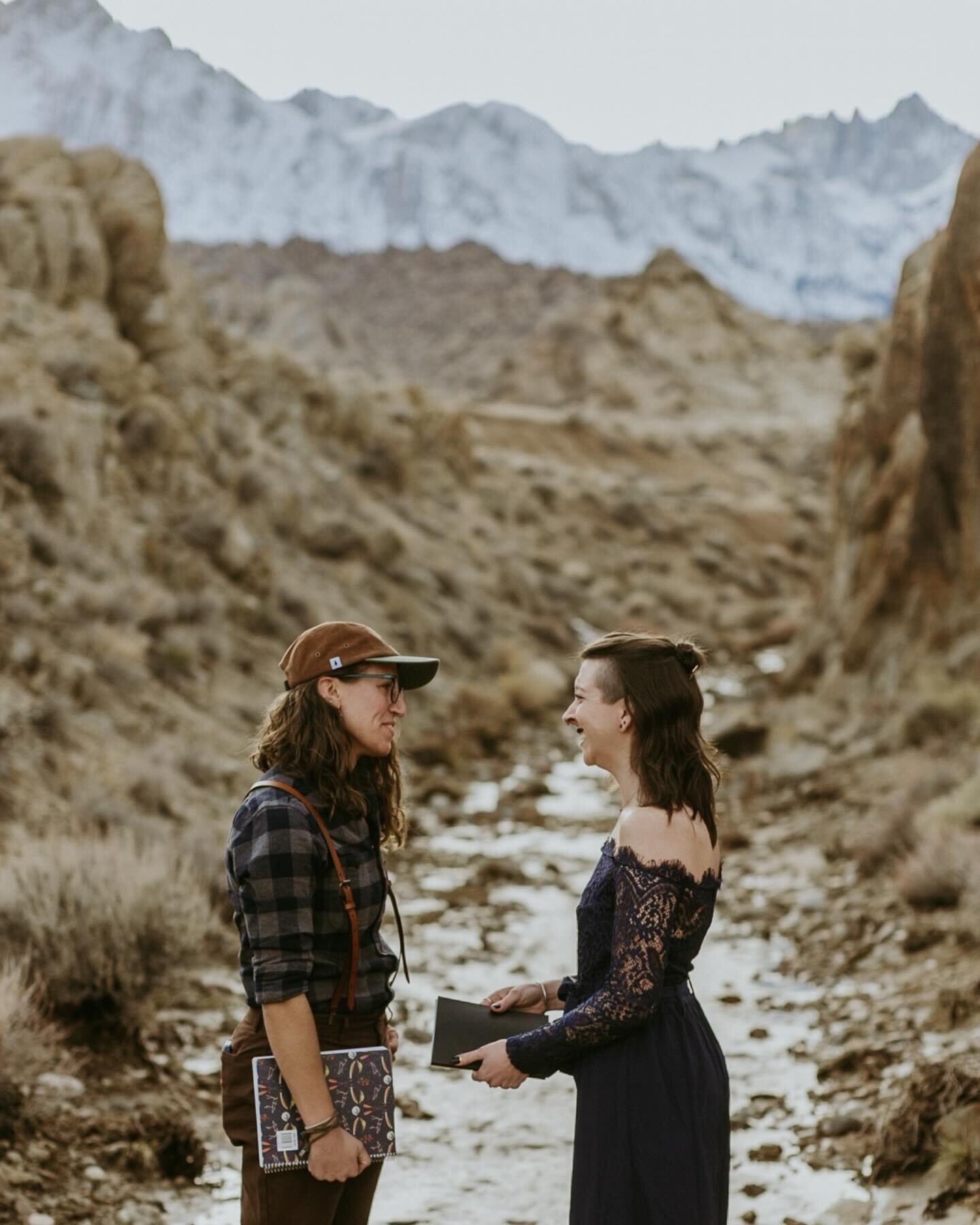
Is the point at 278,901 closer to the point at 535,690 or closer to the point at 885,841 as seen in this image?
the point at 885,841

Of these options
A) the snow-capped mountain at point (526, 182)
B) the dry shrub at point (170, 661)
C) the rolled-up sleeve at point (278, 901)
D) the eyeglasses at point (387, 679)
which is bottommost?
the rolled-up sleeve at point (278, 901)

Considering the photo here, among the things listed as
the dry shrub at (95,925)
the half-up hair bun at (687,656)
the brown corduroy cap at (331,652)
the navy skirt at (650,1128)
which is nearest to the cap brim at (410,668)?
the brown corduroy cap at (331,652)

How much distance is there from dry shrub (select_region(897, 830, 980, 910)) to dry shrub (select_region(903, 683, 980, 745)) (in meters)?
3.68

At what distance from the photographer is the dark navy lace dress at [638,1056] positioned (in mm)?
2418

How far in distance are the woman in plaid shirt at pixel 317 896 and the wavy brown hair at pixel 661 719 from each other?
0.52 meters

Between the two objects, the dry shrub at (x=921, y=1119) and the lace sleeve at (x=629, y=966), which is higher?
the lace sleeve at (x=629, y=966)

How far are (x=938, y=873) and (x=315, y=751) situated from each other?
569cm

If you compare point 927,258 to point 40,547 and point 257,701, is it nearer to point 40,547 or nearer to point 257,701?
point 257,701

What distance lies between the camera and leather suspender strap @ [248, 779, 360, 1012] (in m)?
2.56

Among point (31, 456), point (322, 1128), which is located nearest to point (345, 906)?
point (322, 1128)

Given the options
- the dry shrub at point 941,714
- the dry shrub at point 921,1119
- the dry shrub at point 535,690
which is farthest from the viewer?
the dry shrub at point 535,690

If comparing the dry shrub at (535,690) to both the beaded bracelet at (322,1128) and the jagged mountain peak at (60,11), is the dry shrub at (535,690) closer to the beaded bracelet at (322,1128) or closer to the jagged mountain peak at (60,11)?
the beaded bracelet at (322,1128)

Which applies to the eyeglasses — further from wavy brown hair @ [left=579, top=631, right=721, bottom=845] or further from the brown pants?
the brown pants

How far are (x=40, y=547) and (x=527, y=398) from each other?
48877 millimetres
